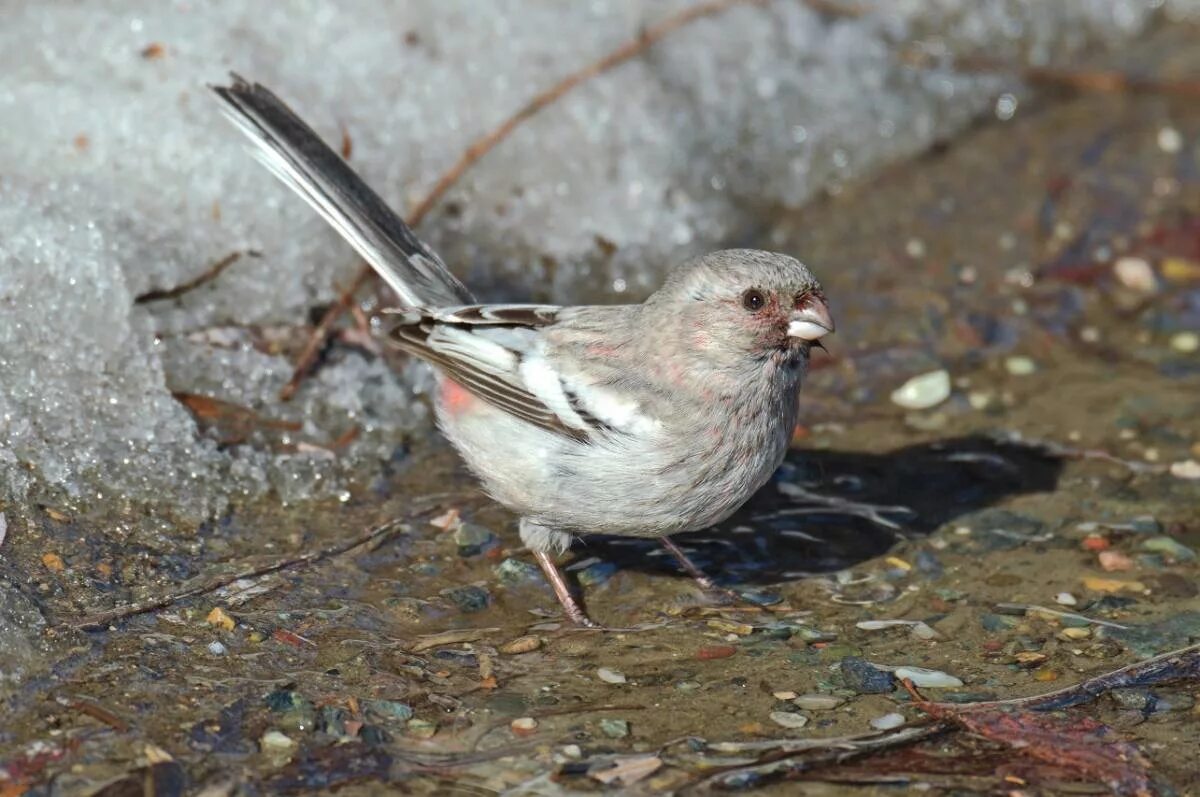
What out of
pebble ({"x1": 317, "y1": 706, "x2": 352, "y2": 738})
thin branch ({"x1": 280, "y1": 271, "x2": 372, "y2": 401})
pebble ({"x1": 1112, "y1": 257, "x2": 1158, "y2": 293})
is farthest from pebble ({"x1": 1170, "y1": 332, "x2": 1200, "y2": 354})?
pebble ({"x1": 317, "y1": 706, "x2": 352, "y2": 738})

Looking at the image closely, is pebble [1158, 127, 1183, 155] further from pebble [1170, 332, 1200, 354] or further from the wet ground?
pebble [1170, 332, 1200, 354]

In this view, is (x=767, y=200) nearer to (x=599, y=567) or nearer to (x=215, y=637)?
(x=599, y=567)

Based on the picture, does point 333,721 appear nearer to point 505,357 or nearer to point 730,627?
point 730,627

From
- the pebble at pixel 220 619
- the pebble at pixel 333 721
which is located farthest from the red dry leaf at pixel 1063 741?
the pebble at pixel 220 619

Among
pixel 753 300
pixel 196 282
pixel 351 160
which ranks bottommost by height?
pixel 753 300

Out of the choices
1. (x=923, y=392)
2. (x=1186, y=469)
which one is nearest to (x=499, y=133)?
(x=923, y=392)

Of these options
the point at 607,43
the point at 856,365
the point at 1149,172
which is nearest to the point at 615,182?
the point at 607,43

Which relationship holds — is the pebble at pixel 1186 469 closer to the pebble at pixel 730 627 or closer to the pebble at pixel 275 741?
the pebble at pixel 730 627
